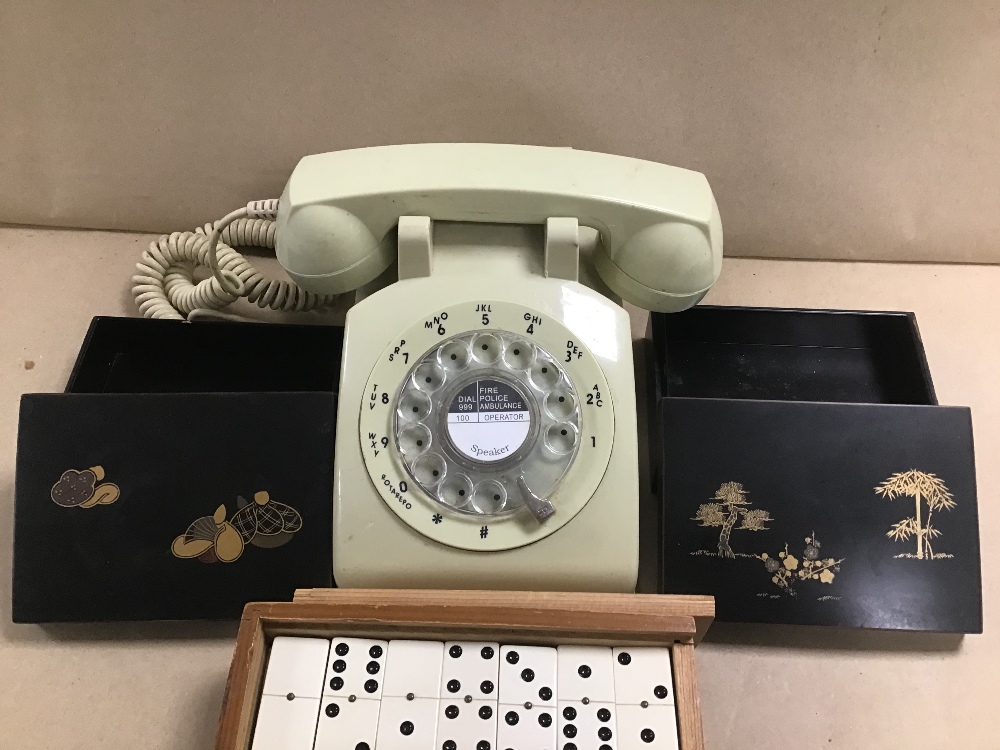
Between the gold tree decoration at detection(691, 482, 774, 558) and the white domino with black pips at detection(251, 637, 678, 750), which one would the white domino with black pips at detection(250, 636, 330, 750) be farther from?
the gold tree decoration at detection(691, 482, 774, 558)

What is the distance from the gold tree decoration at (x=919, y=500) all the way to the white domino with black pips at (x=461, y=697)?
1.15ft

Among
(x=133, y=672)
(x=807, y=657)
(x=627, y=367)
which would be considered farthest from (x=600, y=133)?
(x=133, y=672)

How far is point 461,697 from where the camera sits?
647mm

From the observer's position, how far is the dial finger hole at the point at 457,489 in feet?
2.51

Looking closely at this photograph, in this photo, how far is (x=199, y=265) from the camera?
3.62 feet

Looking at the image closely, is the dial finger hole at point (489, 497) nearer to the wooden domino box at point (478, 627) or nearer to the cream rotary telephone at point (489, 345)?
the cream rotary telephone at point (489, 345)

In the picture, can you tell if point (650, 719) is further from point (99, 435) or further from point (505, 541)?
point (99, 435)

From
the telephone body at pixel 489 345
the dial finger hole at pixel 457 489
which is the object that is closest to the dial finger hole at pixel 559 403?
the telephone body at pixel 489 345

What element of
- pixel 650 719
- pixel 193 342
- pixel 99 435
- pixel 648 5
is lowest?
pixel 650 719

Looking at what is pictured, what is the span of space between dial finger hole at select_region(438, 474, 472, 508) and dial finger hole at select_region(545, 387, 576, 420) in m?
0.11

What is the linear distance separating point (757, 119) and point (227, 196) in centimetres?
73

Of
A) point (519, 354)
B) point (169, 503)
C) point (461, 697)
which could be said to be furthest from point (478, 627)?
point (169, 503)

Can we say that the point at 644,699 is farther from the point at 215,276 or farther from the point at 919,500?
the point at 215,276

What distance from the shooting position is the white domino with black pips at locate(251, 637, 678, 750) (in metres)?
0.63
